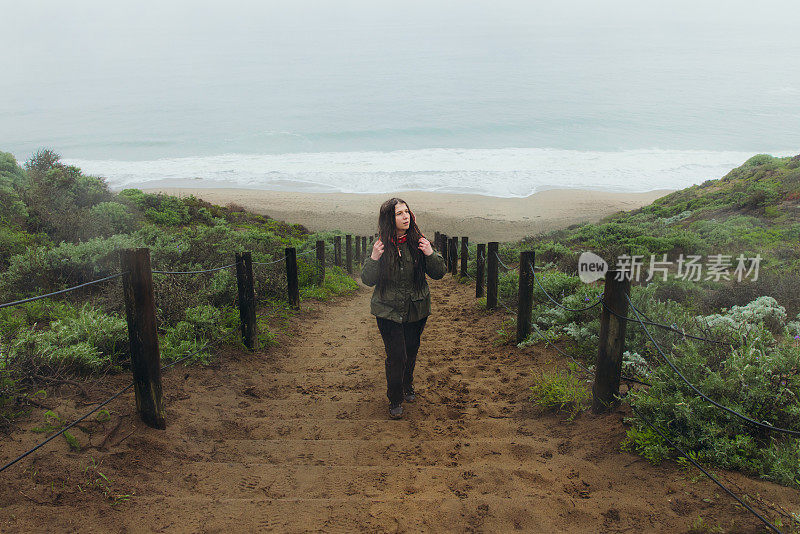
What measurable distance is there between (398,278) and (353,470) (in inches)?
60.6

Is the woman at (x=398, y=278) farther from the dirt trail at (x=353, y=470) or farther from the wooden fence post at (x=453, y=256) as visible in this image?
the wooden fence post at (x=453, y=256)

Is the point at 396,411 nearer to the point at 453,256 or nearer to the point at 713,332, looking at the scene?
the point at 713,332

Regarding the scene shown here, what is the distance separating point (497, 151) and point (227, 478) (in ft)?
161

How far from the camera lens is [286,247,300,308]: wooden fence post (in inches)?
317

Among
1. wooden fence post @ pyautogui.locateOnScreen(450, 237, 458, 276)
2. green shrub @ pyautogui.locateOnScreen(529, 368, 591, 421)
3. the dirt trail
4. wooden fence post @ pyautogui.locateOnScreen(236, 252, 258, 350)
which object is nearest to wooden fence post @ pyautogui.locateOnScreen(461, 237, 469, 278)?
wooden fence post @ pyautogui.locateOnScreen(450, 237, 458, 276)

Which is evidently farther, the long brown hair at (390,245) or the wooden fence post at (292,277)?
the wooden fence post at (292,277)

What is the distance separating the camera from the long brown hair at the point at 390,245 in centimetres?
425

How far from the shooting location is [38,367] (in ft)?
13.0

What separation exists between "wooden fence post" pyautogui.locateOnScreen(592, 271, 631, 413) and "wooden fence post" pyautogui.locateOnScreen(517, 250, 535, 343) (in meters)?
2.09

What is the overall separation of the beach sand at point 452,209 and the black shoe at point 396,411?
17.2 m

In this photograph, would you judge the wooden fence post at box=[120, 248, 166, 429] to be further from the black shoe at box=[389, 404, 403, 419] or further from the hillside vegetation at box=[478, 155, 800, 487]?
the hillside vegetation at box=[478, 155, 800, 487]

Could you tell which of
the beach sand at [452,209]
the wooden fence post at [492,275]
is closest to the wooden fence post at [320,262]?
the wooden fence post at [492,275]

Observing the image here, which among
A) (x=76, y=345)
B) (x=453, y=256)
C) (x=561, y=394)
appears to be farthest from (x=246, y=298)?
(x=453, y=256)

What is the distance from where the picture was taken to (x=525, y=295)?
602cm
